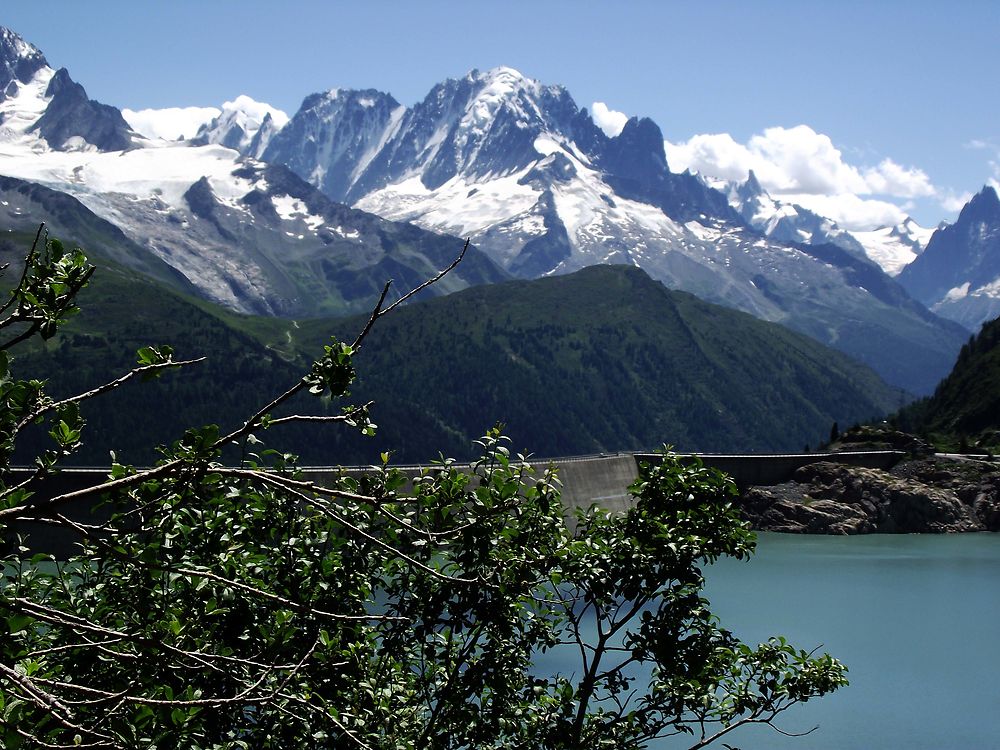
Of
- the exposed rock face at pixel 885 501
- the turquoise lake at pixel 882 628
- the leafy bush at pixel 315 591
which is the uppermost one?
the leafy bush at pixel 315 591

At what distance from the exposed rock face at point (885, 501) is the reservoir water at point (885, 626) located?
613 cm

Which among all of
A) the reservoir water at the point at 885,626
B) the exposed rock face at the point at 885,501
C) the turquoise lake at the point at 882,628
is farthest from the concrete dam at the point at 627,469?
the turquoise lake at the point at 882,628

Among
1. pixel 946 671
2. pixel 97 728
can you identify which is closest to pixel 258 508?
pixel 97 728

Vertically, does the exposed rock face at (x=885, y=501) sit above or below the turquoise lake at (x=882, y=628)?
above

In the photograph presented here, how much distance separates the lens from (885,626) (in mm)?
88250

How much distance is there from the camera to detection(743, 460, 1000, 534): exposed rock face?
15312cm

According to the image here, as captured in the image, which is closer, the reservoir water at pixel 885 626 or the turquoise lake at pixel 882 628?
the turquoise lake at pixel 882 628

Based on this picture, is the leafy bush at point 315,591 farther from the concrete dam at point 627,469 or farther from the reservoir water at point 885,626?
the concrete dam at point 627,469

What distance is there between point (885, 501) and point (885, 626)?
70.8m

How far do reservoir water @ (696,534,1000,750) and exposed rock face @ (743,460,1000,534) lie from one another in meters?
6.13

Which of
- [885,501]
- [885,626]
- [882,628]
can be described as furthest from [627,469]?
[882,628]

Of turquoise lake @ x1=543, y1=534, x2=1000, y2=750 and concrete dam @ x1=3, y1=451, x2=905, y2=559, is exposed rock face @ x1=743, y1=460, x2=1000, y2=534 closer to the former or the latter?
concrete dam @ x1=3, y1=451, x2=905, y2=559

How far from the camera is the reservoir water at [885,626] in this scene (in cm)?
5959

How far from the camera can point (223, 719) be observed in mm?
14805
